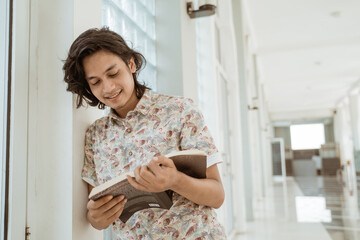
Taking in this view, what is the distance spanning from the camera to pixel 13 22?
3.70 feet

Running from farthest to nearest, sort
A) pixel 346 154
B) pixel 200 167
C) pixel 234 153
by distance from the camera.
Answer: pixel 346 154, pixel 234 153, pixel 200 167

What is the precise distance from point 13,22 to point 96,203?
Result: 2.16 ft

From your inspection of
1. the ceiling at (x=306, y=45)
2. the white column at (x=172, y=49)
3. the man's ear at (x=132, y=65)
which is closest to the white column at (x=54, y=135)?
the man's ear at (x=132, y=65)

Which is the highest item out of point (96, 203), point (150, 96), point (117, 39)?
point (117, 39)

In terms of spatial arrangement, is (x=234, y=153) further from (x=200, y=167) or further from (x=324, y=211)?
(x=200, y=167)

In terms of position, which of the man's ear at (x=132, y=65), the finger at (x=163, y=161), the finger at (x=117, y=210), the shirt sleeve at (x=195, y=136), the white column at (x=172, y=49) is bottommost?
the finger at (x=117, y=210)

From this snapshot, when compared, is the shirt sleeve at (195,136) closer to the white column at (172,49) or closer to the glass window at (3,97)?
the glass window at (3,97)

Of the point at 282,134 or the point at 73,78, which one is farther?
the point at 282,134

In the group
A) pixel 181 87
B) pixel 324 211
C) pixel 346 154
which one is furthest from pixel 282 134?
pixel 181 87

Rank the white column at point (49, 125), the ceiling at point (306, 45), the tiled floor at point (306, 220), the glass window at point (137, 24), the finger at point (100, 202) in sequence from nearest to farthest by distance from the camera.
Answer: the finger at point (100, 202)
the white column at point (49, 125)
the glass window at point (137, 24)
the tiled floor at point (306, 220)
the ceiling at point (306, 45)

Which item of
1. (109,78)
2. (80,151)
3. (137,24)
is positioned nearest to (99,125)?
(80,151)

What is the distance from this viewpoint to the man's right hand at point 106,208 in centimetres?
104

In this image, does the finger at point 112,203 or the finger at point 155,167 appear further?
the finger at point 112,203

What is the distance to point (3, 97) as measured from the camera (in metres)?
1.11
